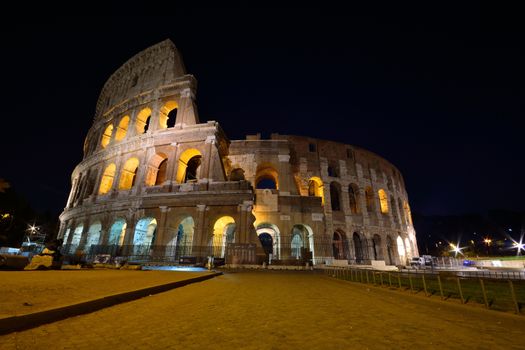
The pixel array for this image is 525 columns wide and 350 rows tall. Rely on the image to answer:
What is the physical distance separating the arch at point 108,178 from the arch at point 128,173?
1.29m

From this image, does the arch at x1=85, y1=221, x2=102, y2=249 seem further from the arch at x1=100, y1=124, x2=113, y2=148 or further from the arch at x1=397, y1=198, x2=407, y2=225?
the arch at x1=397, y1=198, x2=407, y2=225

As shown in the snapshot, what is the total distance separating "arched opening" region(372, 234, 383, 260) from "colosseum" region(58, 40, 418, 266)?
11 centimetres

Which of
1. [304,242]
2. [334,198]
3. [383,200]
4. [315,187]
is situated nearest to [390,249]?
[383,200]

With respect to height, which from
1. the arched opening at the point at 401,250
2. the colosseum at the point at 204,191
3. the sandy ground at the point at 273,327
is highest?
the colosseum at the point at 204,191

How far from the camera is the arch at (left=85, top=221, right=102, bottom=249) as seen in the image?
21531 mm

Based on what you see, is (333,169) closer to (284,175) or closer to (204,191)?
(284,175)

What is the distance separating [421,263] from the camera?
2523 centimetres

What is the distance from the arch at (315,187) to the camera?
85.3 ft

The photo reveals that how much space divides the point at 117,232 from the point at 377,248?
25.9 m

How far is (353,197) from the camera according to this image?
93.0ft

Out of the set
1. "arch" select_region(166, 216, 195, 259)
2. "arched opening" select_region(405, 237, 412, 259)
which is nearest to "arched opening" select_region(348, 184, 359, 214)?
"arched opening" select_region(405, 237, 412, 259)

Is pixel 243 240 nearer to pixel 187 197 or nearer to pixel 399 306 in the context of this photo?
pixel 187 197

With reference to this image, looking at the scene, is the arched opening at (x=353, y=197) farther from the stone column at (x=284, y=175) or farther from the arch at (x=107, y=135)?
the arch at (x=107, y=135)

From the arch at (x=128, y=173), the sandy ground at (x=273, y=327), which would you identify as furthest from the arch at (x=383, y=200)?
the arch at (x=128, y=173)
